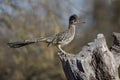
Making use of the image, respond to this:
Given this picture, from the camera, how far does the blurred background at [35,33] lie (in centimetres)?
1228

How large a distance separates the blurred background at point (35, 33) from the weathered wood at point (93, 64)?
5586 mm

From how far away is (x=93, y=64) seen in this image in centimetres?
516

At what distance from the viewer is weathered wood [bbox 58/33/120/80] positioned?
5.07m

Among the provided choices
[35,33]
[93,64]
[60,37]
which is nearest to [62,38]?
[60,37]

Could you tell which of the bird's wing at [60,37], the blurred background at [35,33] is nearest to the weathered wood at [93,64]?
the bird's wing at [60,37]

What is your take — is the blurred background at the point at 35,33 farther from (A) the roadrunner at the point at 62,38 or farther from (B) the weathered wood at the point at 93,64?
(B) the weathered wood at the point at 93,64

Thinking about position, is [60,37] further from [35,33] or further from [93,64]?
[35,33]

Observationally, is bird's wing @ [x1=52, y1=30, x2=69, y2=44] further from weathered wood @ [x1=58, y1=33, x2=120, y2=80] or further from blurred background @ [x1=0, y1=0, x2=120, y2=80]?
blurred background @ [x1=0, y1=0, x2=120, y2=80]

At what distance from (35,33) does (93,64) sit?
322 inches

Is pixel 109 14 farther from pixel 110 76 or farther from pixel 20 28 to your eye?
pixel 110 76

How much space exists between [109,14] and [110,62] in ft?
44.7

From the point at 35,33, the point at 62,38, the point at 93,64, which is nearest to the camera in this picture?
the point at 93,64

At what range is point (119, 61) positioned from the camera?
211 inches

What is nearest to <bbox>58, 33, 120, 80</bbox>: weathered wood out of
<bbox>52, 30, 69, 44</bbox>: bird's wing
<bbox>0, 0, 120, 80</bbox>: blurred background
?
<bbox>52, 30, 69, 44</bbox>: bird's wing
